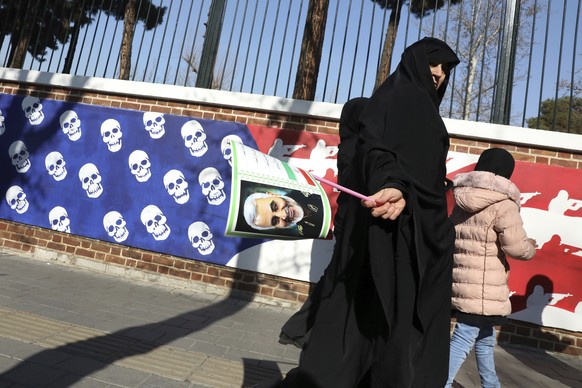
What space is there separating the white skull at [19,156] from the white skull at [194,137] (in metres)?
2.54

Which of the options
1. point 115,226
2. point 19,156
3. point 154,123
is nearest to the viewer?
point 115,226

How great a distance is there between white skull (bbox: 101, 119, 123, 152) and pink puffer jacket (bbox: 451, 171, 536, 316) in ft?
15.9

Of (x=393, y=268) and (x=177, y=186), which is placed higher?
(x=177, y=186)

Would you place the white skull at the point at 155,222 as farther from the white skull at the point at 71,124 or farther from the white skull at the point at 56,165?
the white skull at the point at 71,124

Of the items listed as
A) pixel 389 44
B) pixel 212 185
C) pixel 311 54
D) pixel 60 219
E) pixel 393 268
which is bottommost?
pixel 60 219

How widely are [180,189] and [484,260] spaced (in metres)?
4.05

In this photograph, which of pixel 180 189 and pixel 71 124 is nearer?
pixel 180 189

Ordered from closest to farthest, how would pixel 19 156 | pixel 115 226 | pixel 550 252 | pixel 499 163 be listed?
pixel 499 163, pixel 550 252, pixel 115 226, pixel 19 156

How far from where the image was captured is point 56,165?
5.89 m

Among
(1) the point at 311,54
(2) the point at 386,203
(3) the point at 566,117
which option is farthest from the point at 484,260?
(3) the point at 566,117

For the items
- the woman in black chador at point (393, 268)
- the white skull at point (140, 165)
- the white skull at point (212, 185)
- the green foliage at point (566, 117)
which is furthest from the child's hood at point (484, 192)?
the white skull at point (140, 165)

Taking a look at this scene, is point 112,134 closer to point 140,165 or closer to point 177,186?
point 140,165

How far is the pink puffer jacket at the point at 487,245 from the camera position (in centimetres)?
245

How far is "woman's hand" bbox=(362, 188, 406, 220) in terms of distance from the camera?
1.51 metres
